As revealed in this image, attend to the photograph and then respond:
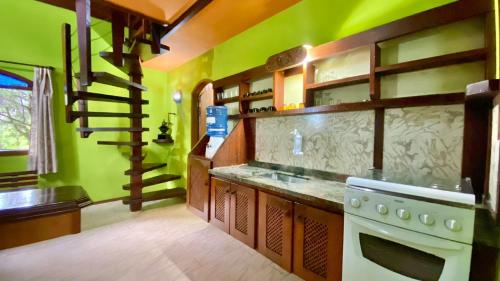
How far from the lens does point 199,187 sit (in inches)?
125

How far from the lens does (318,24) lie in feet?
7.41

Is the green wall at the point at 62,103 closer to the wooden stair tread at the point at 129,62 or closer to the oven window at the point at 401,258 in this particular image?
the wooden stair tread at the point at 129,62

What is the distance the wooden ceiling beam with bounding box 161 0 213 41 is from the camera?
2.48 m

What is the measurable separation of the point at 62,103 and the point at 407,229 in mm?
4557

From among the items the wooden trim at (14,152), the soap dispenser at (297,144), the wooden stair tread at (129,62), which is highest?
the wooden stair tread at (129,62)

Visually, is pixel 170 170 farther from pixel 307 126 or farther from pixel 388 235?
pixel 388 235

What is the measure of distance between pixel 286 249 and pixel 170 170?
341 cm

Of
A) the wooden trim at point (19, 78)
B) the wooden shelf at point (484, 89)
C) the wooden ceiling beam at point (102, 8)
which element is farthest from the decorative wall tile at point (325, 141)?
the wooden trim at point (19, 78)

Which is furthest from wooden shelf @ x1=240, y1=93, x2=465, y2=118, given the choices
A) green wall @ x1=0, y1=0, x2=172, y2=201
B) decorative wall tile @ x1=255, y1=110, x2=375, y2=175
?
green wall @ x1=0, y1=0, x2=172, y2=201

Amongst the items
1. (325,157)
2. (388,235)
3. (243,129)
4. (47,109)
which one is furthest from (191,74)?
(388,235)

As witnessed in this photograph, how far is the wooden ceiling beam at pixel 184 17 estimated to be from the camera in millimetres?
2479

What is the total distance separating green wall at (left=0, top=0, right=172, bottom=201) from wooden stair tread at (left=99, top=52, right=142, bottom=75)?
0.83 m

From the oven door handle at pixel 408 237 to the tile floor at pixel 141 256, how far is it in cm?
93

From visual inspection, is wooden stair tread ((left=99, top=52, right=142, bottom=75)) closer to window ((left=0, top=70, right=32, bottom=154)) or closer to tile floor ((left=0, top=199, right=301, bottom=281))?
window ((left=0, top=70, right=32, bottom=154))
